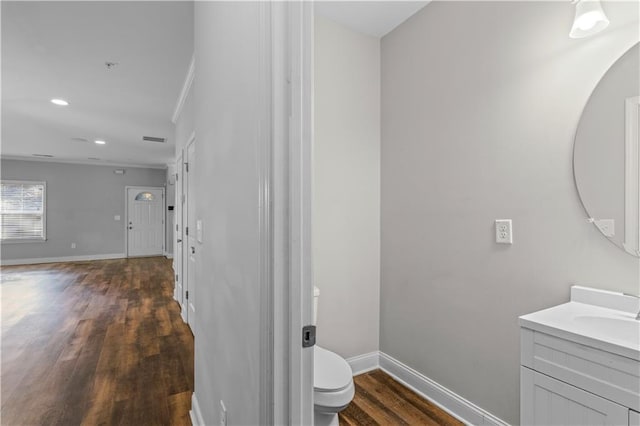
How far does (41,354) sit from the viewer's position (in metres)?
2.72

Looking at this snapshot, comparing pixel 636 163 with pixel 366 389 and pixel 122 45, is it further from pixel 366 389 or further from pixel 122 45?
pixel 122 45

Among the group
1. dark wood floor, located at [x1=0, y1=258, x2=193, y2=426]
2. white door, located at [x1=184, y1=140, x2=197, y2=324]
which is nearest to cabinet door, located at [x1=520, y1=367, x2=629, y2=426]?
dark wood floor, located at [x1=0, y1=258, x2=193, y2=426]

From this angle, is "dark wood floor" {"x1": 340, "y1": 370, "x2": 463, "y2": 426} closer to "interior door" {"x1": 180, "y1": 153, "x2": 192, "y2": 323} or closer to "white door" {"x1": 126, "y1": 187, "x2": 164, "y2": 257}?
"interior door" {"x1": 180, "y1": 153, "x2": 192, "y2": 323}

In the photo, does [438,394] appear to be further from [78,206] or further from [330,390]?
[78,206]

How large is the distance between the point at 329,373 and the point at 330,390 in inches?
5.8

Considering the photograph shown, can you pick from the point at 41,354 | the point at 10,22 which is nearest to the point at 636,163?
the point at 10,22

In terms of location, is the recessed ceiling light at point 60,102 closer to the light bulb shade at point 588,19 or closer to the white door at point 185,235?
the white door at point 185,235

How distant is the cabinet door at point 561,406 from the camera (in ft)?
2.99

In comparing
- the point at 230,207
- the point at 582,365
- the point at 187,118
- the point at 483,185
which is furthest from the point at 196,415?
the point at 187,118

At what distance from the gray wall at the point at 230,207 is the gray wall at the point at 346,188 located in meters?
0.82

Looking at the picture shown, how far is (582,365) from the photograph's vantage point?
0.97 metres

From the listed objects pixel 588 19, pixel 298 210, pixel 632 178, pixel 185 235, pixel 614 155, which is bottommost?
pixel 185 235

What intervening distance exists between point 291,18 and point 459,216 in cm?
150

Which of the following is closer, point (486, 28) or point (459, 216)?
point (486, 28)
